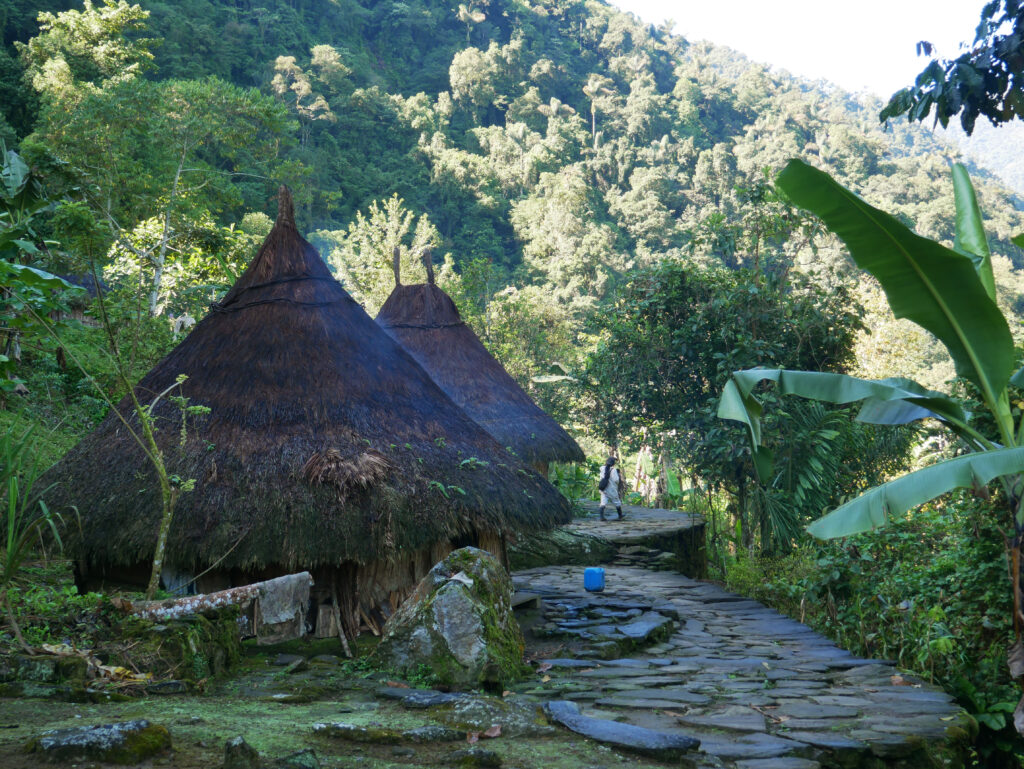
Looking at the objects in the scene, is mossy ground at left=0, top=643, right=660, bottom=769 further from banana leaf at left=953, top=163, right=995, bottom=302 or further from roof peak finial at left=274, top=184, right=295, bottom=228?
roof peak finial at left=274, top=184, right=295, bottom=228

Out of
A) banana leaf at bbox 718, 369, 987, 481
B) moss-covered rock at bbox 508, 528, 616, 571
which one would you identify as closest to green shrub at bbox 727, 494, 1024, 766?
banana leaf at bbox 718, 369, 987, 481

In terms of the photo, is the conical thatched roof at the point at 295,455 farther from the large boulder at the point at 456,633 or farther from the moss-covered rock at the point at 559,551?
the moss-covered rock at the point at 559,551

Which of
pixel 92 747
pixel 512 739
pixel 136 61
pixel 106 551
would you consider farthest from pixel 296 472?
pixel 136 61

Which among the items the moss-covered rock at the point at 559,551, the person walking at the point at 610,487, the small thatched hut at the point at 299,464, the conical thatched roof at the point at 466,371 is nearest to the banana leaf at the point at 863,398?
the small thatched hut at the point at 299,464

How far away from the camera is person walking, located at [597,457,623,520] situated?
14.1 meters

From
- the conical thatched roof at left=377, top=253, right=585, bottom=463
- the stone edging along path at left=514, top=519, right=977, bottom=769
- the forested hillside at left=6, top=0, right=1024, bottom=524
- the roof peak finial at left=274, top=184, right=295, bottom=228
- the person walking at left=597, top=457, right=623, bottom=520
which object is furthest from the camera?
the person walking at left=597, top=457, right=623, bottom=520

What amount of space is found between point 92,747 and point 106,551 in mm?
3735

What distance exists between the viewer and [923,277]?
4773 millimetres

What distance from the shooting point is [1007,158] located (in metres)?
108

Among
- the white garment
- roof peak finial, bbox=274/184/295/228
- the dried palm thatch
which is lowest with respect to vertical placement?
the white garment

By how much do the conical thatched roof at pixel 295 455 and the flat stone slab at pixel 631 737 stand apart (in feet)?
8.13

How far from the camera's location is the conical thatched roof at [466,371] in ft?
38.2

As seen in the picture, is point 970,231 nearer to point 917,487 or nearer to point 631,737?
point 917,487

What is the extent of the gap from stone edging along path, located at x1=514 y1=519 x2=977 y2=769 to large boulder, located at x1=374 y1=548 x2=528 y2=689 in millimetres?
314
